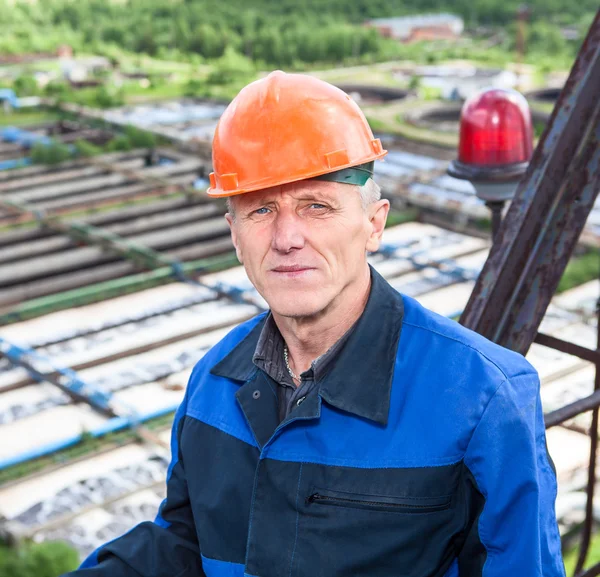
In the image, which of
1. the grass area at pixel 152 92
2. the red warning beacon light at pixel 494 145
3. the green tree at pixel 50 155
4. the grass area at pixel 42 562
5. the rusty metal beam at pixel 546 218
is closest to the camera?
the rusty metal beam at pixel 546 218

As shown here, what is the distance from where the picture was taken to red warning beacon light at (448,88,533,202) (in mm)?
4488

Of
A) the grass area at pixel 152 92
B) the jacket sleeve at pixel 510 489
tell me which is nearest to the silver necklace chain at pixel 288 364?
the jacket sleeve at pixel 510 489

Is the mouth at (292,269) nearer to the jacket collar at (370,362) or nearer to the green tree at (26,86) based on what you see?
the jacket collar at (370,362)

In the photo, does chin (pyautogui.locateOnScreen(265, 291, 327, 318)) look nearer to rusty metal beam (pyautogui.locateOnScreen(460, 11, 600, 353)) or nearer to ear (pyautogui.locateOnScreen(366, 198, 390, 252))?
ear (pyautogui.locateOnScreen(366, 198, 390, 252))

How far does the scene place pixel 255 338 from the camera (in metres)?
2.54

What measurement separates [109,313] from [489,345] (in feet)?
34.8

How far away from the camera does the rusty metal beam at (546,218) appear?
2551 millimetres

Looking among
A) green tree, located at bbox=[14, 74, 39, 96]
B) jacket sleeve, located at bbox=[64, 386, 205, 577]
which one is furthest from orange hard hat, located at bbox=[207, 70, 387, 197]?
green tree, located at bbox=[14, 74, 39, 96]

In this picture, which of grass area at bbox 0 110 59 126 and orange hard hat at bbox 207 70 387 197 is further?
grass area at bbox 0 110 59 126

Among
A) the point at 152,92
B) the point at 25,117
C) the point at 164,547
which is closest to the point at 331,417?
the point at 164,547

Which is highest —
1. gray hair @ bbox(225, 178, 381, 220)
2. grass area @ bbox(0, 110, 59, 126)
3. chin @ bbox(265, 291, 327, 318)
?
gray hair @ bbox(225, 178, 381, 220)

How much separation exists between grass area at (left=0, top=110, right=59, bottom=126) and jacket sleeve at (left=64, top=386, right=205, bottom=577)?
79.9 feet

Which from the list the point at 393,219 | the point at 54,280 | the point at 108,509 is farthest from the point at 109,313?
the point at 393,219

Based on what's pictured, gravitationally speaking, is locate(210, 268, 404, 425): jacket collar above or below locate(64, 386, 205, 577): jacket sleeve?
above
